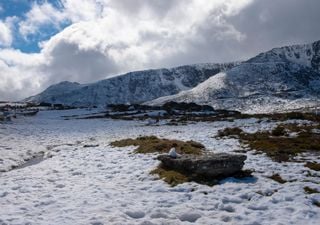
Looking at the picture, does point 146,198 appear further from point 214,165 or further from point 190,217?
point 214,165

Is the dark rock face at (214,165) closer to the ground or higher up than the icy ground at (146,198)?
higher up

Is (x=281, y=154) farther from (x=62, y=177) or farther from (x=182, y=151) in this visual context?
(x=62, y=177)

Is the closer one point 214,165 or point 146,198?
point 146,198

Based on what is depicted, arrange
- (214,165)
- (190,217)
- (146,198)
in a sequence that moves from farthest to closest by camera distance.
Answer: (214,165), (146,198), (190,217)

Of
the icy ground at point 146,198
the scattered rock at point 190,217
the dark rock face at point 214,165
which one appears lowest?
the scattered rock at point 190,217

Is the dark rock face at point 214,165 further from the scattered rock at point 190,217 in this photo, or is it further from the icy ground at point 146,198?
the scattered rock at point 190,217

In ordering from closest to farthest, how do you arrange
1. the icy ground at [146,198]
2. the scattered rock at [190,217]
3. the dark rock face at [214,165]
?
1. the icy ground at [146,198]
2. the scattered rock at [190,217]
3. the dark rock face at [214,165]

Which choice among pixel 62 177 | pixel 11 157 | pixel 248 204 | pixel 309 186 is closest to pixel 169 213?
pixel 248 204

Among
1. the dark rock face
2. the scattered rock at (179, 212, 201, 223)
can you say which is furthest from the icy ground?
the dark rock face

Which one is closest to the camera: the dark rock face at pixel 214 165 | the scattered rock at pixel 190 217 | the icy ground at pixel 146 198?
the icy ground at pixel 146 198

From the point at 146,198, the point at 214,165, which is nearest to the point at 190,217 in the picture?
the point at 146,198

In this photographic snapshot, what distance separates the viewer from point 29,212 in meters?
12.9

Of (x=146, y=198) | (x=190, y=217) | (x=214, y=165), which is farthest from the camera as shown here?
(x=214, y=165)

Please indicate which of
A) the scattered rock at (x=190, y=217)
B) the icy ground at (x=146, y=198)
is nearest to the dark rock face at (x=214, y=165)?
the icy ground at (x=146, y=198)
